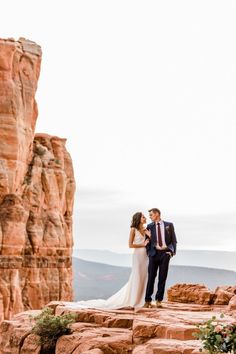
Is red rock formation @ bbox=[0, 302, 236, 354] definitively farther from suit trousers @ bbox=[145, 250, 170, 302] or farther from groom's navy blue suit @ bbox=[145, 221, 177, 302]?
groom's navy blue suit @ bbox=[145, 221, 177, 302]

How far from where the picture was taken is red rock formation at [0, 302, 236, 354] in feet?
50.3

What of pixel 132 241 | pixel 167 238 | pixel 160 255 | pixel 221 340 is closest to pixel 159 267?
pixel 160 255

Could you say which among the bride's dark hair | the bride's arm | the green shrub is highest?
the bride's dark hair

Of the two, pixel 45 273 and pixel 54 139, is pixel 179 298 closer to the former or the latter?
pixel 45 273

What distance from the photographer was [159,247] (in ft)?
65.1

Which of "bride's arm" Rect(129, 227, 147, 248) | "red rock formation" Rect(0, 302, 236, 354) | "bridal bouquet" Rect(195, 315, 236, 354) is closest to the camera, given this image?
"bridal bouquet" Rect(195, 315, 236, 354)

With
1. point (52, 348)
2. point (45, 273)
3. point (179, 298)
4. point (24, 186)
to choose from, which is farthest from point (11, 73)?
point (52, 348)

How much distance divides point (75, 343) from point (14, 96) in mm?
55222

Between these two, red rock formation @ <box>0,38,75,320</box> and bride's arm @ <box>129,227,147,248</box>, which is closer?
bride's arm @ <box>129,227,147,248</box>

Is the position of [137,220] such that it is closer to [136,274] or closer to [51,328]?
[136,274]

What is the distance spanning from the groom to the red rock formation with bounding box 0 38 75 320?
46817 mm

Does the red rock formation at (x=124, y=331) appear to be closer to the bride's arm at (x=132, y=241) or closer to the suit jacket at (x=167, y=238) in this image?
the suit jacket at (x=167, y=238)

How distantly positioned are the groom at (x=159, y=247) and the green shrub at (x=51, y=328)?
9.14 feet

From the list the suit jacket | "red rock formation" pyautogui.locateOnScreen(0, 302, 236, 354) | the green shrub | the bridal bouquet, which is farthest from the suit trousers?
the bridal bouquet
